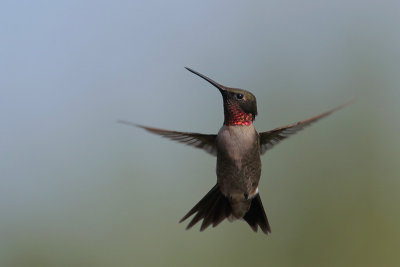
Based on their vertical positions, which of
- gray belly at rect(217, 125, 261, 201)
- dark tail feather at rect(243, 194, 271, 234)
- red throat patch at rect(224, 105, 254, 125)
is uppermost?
red throat patch at rect(224, 105, 254, 125)

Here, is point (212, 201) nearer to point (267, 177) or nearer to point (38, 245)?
point (267, 177)

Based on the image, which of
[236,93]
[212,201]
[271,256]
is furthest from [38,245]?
[236,93]

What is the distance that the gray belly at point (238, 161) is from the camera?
2.06 m

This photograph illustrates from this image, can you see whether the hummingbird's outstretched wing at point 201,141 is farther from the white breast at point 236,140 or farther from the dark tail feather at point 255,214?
the dark tail feather at point 255,214

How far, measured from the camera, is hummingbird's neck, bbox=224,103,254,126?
78.8 inches

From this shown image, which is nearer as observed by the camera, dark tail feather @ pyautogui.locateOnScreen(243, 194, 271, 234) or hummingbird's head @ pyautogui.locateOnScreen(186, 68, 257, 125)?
hummingbird's head @ pyautogui.locateOnScreen(186, 68, 257, 125)

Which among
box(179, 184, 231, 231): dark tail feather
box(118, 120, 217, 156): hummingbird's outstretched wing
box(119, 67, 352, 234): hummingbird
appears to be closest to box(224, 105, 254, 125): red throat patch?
box(119, 67, 352, 234): hummingbird

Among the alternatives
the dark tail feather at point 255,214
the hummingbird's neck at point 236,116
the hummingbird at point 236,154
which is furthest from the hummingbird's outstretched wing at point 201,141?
the dark tail feather at point 255,214

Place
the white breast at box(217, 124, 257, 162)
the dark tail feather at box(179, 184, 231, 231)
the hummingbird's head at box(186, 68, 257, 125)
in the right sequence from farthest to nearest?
the dark tail feather at box(179, 184, 231, 231)
the white breast at box(217, 124, 257, 162)
the hummingbird's head at box(186, 68, 257, 125)

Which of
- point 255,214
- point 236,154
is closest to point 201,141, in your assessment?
point 236,154

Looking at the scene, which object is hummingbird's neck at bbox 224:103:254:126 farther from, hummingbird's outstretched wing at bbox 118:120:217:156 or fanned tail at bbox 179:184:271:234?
fanned tail at bbox 179:184:271:234

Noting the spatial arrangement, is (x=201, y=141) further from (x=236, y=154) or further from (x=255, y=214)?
(x=255, y=214)

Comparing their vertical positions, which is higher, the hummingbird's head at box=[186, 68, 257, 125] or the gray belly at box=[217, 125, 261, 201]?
the hummingbird's head at box=[186, 68, 257, 125]

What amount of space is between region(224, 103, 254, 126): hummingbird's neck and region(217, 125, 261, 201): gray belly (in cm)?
2
